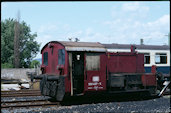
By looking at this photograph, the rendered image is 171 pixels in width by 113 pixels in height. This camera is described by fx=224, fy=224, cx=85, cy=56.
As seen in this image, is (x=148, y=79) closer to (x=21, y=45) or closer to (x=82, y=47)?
(x=82, y=47)

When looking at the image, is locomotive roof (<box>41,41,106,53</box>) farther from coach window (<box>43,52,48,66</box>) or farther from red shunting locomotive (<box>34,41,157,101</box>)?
coach window (<box>43,52,48,66</box>)

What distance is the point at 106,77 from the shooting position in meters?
11.0

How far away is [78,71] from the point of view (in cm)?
1060

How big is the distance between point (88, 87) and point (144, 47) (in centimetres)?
776

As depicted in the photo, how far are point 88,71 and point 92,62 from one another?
0.49 metres

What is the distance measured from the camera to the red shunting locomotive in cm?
1024

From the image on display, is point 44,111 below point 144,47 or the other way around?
below

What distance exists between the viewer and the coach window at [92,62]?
10500 mm

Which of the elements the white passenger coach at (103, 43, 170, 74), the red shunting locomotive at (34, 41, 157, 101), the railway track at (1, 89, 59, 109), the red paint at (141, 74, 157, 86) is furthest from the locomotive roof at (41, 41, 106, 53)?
the white passenger coach at (103, 43, 170, 74)

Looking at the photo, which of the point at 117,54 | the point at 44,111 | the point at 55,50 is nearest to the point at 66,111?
the point at 44,111

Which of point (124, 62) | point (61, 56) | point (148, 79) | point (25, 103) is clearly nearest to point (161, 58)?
point (148, 79)

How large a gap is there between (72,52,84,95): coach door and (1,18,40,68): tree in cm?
3444

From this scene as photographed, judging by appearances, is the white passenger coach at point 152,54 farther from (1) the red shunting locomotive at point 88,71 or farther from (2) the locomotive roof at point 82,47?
(2) the locomotive roof at point 82,47

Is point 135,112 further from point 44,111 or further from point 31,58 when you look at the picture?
point 31,58
